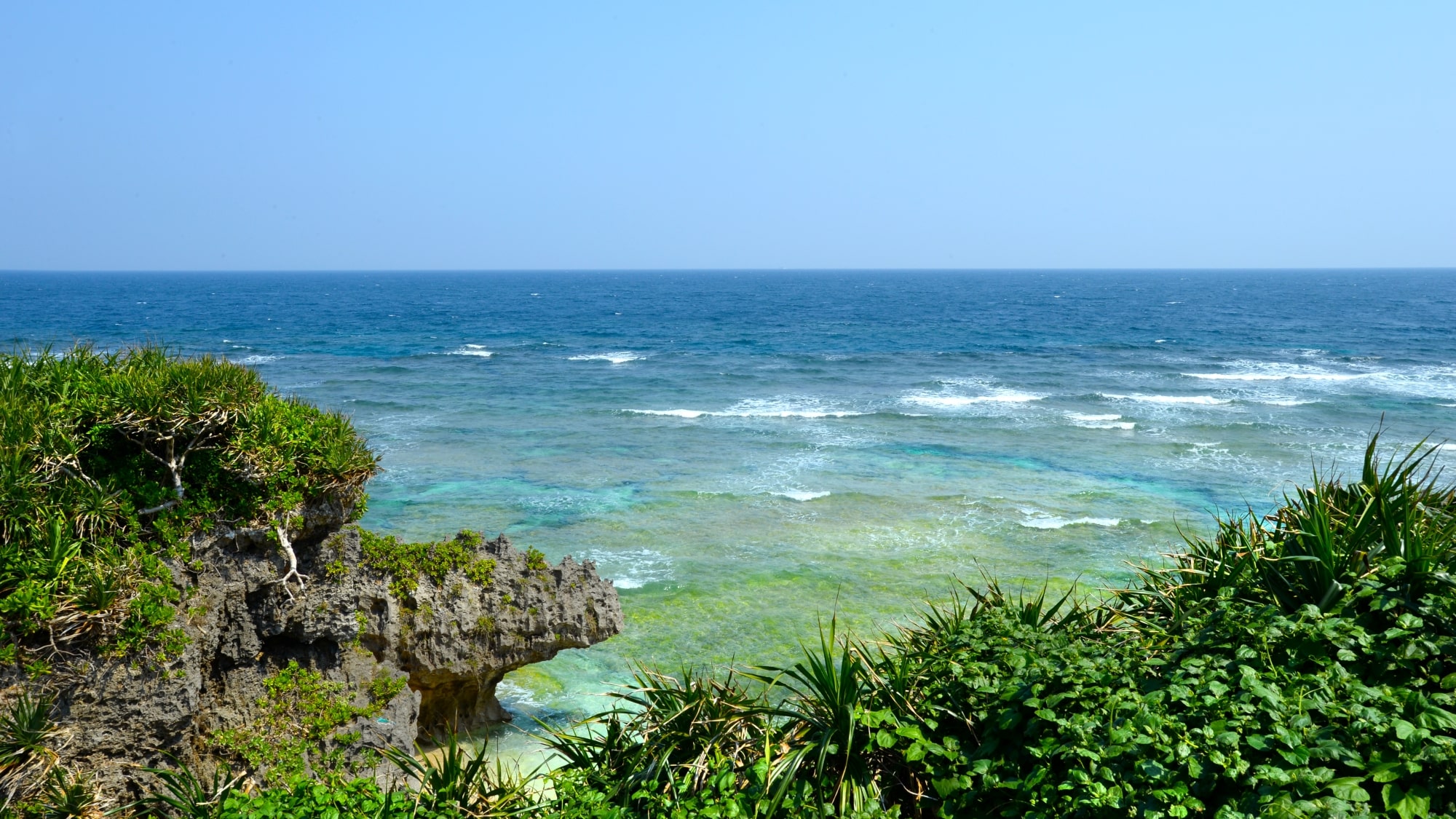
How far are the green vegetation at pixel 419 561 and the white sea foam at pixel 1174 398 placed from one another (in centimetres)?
3555

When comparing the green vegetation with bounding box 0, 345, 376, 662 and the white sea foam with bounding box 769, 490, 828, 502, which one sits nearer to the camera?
the green vegetation with bounding box 0, 345, 376, 662

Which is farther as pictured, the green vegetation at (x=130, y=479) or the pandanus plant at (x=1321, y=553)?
the green vegetation at (x=130, y=479)

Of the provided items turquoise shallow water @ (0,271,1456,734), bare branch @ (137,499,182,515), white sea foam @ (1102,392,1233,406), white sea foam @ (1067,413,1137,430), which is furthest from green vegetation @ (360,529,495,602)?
white sea foam @ (1102,392,1233,406)

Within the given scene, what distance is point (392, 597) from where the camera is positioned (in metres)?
9.96

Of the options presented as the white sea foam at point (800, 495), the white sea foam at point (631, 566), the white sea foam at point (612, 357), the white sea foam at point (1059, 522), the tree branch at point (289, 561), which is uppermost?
the tree branch at point (289, 561)

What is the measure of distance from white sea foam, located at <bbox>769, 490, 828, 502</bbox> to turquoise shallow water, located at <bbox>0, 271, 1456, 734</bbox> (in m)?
0.15

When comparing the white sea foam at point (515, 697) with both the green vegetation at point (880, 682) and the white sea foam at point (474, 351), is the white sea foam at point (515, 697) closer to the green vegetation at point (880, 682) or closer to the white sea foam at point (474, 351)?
the green vegetation at point (880, 682)

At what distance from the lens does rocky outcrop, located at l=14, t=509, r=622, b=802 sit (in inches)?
299

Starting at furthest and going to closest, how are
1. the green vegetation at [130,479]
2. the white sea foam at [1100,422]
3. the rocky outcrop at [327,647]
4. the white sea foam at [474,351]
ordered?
the white sea foam at [474,351] < the white sea foam at [1100,422] < the rocky outcrop at [327,647] < the green vegetation at [130,479]

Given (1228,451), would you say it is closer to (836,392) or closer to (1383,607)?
(836,392)

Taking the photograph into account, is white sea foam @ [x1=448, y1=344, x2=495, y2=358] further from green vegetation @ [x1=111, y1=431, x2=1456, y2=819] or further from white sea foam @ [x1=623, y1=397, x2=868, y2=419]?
green vegetation @ [x1=111, y1=431, x2=1456, y2=819]

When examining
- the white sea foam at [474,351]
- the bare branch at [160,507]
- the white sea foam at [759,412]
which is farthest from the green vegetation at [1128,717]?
the white sea foam at [474,351]

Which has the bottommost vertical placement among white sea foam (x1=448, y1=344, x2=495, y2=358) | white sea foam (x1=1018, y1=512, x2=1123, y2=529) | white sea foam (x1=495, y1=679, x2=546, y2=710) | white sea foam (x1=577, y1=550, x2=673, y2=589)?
white sea foam (x1=495, y1=679, x2=546, y2=710)

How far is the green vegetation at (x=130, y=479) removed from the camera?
23.8 ft
